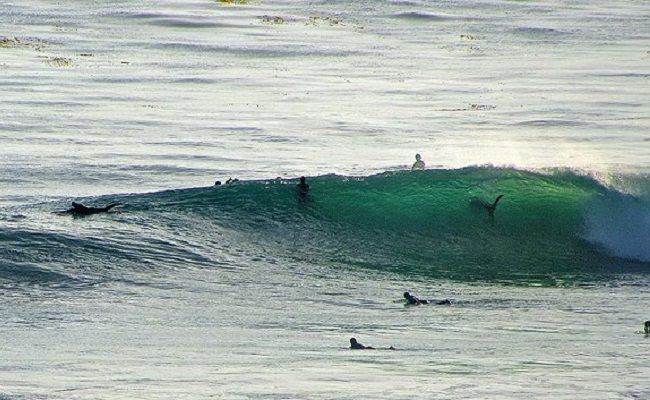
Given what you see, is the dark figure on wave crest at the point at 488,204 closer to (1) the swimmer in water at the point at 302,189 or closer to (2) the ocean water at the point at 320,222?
(2) the ocean water at the point at 320,222

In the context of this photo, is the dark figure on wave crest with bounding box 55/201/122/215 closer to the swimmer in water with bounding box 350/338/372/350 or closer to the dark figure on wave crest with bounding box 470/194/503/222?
the dark figure on wave crest with bounding box 470/194/503/222

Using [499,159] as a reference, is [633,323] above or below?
below

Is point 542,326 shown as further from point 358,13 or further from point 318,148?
point 358,13

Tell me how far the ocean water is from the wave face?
0.03m

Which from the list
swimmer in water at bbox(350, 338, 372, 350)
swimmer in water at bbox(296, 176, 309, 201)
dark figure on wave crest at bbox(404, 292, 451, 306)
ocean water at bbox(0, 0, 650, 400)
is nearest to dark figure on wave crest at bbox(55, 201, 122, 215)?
ocean water at bbox(0, 0, 650, 400)

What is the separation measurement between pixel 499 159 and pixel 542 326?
7726 millimetres

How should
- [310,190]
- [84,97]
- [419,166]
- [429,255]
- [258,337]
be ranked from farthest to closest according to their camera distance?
[84,97], [419,166], [310,190], [429,255], [258,337]

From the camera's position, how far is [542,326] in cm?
975

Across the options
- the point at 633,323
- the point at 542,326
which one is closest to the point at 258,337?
the point at 542,326

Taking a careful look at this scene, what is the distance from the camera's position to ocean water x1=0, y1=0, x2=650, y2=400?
8.10 meters

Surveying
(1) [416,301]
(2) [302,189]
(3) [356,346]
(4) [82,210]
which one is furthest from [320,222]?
(3) [356,346]

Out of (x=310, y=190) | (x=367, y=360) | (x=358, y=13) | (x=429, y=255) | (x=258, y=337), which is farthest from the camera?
(x=358, y=13)

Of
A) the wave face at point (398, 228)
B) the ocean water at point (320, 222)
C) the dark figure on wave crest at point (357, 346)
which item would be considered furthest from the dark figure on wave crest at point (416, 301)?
the dark figure on wave crest at point (357, 346)

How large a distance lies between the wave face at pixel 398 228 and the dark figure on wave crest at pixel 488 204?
0.02 meters
